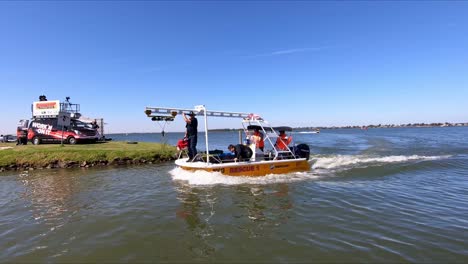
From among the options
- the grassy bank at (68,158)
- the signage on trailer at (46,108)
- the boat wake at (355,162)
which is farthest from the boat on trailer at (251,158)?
the signage on trailer at (46,108)

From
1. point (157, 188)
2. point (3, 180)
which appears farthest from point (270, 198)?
point (3, 180)

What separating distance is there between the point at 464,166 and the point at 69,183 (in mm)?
21490

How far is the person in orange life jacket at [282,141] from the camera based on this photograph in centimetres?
1526

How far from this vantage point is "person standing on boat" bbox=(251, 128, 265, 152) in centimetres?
1443

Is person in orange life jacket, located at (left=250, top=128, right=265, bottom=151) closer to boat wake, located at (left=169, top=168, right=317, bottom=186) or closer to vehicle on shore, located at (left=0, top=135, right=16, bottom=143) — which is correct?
boat wake, located at (left=169, top=168, right=317, bottom=186)

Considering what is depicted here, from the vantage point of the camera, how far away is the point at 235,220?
7.27m

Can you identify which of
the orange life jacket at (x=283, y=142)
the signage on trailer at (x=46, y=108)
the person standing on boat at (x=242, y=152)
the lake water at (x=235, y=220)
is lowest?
the lake water at (x=235, y=220)

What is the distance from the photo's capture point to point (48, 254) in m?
A: 5.49

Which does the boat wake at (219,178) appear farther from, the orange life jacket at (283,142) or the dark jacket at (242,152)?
the orange life jacket at (283,142)

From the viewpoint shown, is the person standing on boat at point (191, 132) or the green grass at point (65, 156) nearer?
the person standing on boat at point (191, 132)

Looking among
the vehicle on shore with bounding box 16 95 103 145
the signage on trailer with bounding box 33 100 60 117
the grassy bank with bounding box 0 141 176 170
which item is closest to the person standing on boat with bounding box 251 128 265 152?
the grassy bank with bounding box 0 141 176 170

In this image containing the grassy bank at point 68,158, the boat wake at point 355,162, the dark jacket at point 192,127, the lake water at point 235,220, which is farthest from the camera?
the grassy bank at point 68,158

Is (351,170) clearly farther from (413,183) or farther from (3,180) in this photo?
(3,180)

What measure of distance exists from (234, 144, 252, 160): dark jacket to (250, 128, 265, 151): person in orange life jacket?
31.3 inches
